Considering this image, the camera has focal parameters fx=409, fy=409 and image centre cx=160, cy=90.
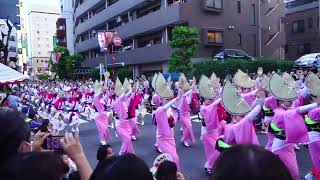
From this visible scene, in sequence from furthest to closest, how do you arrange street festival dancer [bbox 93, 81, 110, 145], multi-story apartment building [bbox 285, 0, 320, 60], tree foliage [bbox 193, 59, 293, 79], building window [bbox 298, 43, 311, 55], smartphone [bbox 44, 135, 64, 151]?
building window [bbox 298, 43, 311, 55]
multi-story apartment building [bbox 285, 0, 320, 60]
tree foliage [bbox 193, 59, 293, 79]
street festival dancer [bbox 93, 81, 110, 145]
smartphone [bbox 44, 135, 64, 151]

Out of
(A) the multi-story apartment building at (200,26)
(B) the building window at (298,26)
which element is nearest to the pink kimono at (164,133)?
(A) the multi-story apartment building at (200,26)

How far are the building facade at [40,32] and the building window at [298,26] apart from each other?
78.0 metres

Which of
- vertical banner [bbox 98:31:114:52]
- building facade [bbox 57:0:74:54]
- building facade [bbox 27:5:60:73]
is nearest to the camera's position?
vertical banner [bbox 98:31:114:52]

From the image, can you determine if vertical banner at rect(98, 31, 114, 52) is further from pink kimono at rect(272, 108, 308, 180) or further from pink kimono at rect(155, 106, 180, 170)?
pink kimono at rect(272, 108, 308, 180)

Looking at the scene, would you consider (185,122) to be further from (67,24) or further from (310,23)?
(67,24)

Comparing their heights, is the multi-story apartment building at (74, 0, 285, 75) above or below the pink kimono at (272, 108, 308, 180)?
above

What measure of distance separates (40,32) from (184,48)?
89196 mm

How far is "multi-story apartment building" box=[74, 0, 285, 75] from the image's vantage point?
94.3 feet

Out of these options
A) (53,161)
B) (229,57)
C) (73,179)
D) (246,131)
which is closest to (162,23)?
(229,57)

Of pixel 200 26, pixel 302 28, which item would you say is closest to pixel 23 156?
pixel 200 26

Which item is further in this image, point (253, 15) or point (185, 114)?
point (253, 15)

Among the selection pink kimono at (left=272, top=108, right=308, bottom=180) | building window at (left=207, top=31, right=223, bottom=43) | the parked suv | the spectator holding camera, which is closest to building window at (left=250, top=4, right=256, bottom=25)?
building window at (left=207, top=31, right=223, bottom=43)

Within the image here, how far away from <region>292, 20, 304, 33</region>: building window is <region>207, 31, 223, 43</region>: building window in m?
9.77

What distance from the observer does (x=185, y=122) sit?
1077cm
